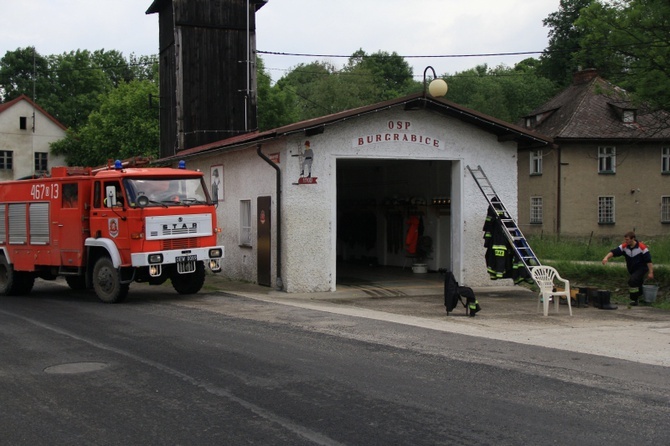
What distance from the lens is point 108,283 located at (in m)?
15.3

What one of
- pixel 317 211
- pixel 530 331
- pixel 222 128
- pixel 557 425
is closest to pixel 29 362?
pixel 557 425

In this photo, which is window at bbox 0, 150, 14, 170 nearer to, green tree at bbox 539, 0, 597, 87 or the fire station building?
the fire station building

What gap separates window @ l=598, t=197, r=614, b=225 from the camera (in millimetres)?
43312

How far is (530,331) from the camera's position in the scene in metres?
11.9

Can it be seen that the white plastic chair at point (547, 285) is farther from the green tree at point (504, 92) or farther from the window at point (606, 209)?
the green tree at point (504, 92)

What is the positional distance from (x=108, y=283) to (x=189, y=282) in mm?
2031

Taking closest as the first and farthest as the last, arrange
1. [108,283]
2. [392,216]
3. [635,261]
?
[108,283] < [635,261] < [392,216]

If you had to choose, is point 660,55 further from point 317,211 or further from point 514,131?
point 317,211

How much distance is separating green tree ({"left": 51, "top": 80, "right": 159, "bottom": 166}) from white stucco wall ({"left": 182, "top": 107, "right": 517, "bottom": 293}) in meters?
33.3

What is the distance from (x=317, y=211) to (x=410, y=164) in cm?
701

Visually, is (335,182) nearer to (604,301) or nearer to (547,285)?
(547,285)

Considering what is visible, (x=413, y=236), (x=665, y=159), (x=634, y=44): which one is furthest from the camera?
(x=665, y=159)

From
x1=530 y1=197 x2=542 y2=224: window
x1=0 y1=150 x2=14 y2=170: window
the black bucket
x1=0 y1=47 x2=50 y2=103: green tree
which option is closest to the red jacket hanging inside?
the black bucket

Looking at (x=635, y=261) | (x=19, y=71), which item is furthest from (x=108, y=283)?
(x=19, y=71)
